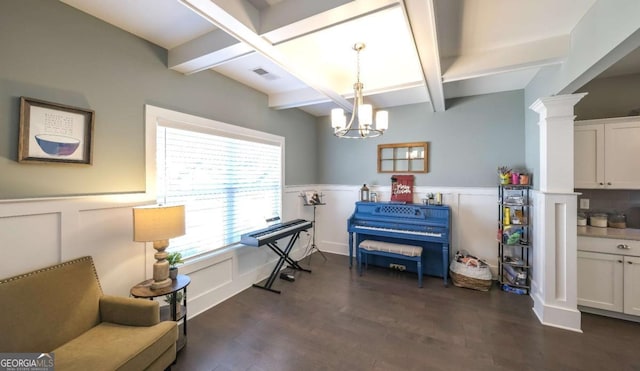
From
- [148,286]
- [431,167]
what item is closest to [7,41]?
[148,286]

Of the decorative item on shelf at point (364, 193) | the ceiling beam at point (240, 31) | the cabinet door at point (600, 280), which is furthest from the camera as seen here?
the decorative item on shelf at point (364, 193)

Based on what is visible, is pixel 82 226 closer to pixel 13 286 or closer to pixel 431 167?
pixel 13 286

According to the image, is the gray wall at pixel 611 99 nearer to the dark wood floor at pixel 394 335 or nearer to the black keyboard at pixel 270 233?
the dark wood floor at pixel 394 335

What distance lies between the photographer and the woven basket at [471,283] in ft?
10.1

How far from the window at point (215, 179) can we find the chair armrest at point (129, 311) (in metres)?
0.76

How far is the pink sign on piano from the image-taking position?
3938 mm

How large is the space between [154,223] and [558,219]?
3626 millimetres

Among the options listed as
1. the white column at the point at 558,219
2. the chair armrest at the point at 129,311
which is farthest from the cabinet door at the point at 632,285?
the chair armrest at the point at 129,311

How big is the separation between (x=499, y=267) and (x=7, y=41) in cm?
504

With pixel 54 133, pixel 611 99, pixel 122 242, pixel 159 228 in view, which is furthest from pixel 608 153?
pixel 54 133

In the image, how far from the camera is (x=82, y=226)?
5.90 ft

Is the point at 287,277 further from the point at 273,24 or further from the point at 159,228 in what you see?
the point at 273,24

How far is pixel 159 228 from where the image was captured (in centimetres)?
190

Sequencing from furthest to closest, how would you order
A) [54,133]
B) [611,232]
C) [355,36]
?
[611,232], [355,36], [54,133]
